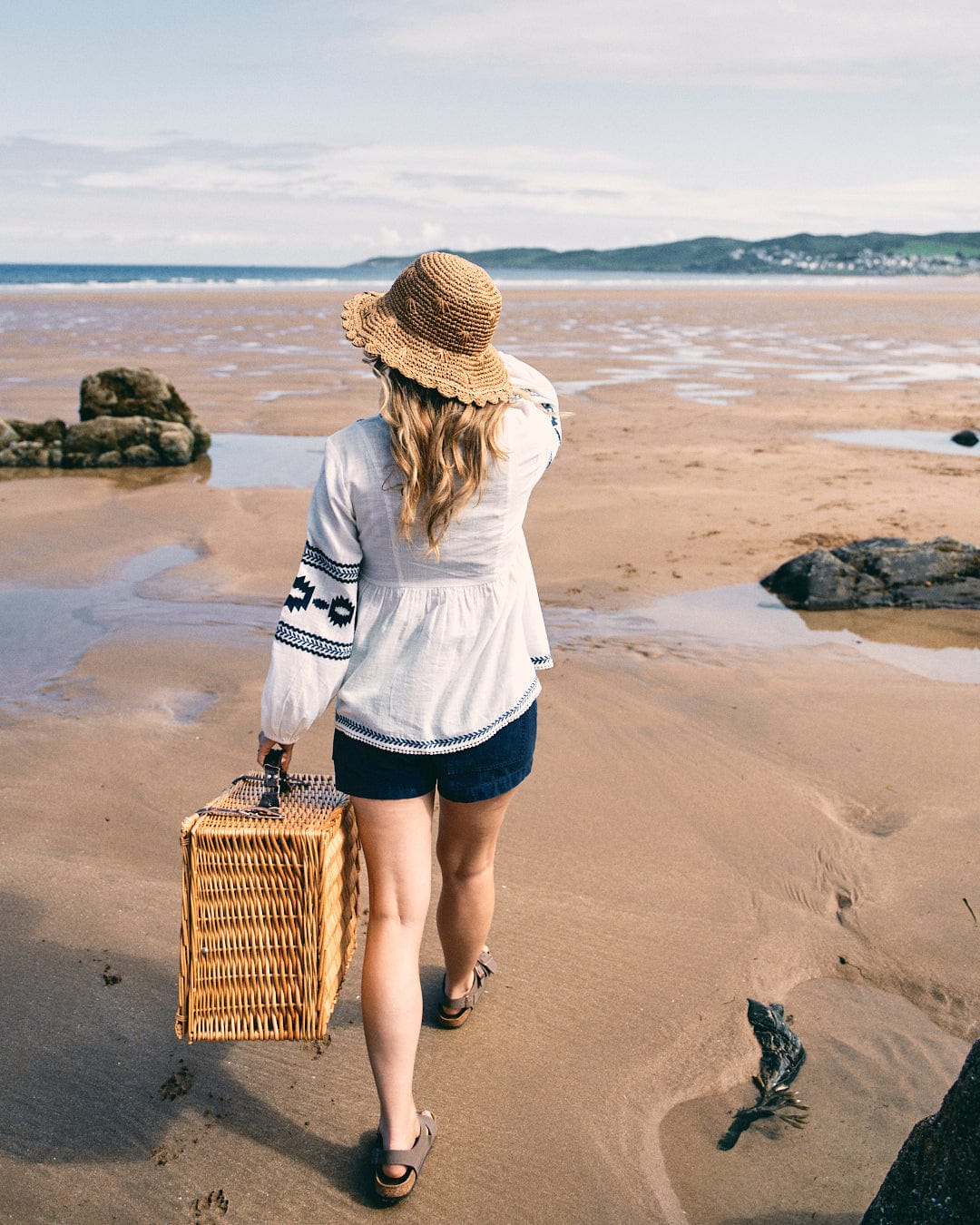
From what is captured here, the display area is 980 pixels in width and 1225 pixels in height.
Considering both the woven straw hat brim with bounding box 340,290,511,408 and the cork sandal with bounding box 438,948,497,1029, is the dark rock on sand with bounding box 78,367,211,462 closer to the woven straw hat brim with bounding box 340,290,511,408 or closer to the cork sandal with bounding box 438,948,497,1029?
the cork sandal with bounding box 438,948,497,1029

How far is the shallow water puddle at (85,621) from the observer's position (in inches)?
227

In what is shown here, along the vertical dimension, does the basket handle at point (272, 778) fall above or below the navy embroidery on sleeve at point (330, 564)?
below

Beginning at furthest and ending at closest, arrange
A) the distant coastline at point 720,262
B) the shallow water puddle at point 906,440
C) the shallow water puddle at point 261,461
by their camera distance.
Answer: the distant coastline at point 720,262 < the shallow water puddle at point 906,440 < the shallow water puddle at point 261,461

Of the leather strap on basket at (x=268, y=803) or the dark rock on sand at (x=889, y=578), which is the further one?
the dark rock on sand at (x=889, y=578)

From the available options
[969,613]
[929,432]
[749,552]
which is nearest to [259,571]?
A: [749,552]

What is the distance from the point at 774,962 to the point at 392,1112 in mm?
1503

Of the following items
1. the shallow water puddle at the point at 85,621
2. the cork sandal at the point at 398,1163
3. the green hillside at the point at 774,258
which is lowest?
the cork sandal at the point at 398,1163

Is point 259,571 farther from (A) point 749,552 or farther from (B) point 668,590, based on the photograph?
(A) point 749,552

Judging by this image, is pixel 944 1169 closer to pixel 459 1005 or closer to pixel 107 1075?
pixel 459 1005

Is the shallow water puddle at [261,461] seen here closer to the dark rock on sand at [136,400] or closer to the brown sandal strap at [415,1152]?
the dark rock on sand at [136,400]

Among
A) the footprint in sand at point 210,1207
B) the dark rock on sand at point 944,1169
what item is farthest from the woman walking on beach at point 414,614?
the dark rock on sand at point 944,1169

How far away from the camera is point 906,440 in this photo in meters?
13.4

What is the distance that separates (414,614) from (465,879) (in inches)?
33.5

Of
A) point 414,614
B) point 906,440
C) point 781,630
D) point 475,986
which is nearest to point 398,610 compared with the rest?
point 414,614
